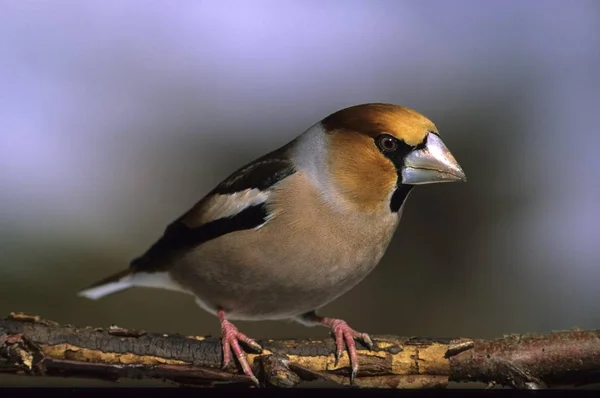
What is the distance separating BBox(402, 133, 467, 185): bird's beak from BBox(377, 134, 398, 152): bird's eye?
27 mm

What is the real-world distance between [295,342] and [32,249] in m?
1.00

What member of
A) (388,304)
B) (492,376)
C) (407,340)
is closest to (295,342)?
(407,340)

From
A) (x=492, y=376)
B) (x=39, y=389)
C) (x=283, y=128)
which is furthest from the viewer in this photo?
(x=283, y=128)

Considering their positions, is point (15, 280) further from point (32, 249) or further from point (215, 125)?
point (215, 125)

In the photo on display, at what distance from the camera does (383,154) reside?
112 cm

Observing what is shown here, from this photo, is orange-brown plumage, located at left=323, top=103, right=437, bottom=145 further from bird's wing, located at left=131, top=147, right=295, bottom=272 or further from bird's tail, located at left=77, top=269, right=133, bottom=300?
bird's tail, located at left=77, top=269, right=133, bottom=300

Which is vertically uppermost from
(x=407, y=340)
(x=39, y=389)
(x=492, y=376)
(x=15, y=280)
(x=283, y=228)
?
(x=15, y=280)

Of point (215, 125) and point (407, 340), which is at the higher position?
point (215, 125)

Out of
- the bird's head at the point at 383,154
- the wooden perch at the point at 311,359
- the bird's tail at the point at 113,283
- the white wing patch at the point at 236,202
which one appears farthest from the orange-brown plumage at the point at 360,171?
the bird's tail at the point at 113,283

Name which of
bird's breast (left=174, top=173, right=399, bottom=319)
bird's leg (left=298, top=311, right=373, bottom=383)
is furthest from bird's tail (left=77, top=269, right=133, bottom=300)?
bird's leg (left=298, top=311, right=373, bottom=383)

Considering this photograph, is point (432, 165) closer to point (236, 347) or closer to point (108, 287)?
point (236, 347)

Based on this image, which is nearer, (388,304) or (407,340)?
(407,340)

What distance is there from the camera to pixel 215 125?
1.92 metres

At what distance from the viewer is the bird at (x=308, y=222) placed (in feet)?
3.73
